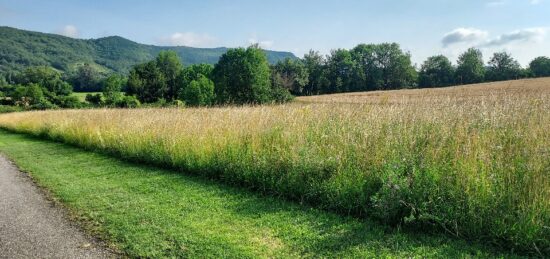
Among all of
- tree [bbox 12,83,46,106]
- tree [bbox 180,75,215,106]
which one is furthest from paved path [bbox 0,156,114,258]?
tree [bbox 12,83,46,106]

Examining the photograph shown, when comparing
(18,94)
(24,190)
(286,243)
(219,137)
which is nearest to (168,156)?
(219,137)

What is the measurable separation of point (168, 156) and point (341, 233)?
5.95 metres

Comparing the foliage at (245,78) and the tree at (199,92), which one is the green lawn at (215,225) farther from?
the tree at (199,92)

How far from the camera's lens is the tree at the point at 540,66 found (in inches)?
2228

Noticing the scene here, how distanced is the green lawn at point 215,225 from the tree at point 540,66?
6183cm

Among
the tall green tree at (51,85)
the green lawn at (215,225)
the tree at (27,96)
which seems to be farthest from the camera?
the tall green tree at (51,85)

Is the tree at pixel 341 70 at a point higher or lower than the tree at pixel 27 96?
higher

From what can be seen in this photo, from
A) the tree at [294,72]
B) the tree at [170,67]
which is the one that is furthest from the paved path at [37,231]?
the tree at [170,67]

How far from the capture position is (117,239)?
16.3 ft

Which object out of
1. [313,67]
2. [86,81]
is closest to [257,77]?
[313,67]

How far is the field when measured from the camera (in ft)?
14.5

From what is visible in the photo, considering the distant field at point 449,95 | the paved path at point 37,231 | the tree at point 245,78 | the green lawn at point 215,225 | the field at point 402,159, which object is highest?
the tree at point 245,78

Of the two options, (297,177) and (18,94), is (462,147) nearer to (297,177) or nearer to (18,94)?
(297,177)

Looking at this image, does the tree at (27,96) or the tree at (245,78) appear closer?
the tree at (245,78)
